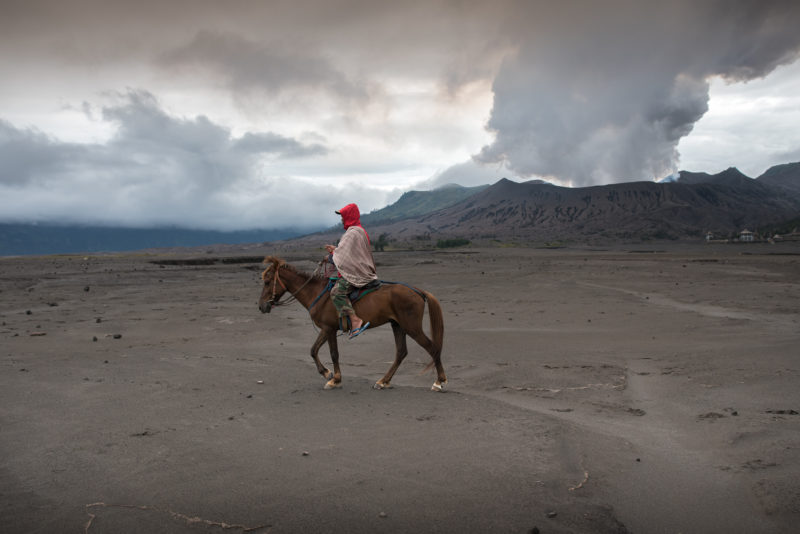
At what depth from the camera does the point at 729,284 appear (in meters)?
24.4

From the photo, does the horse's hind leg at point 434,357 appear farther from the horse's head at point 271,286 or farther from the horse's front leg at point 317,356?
the horse's head at point 271,286

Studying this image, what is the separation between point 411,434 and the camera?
20.5 ft

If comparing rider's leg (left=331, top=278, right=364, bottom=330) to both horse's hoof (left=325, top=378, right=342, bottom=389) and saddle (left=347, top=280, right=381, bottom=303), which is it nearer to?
saddle (left=347, top=280, right=381, bottom=303)

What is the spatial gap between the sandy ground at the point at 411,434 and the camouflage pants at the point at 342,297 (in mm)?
1421

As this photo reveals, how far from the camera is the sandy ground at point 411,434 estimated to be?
174 inches

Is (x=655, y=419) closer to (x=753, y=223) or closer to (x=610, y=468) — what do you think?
(x=610, y=468)

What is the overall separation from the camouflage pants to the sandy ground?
4.66 ft

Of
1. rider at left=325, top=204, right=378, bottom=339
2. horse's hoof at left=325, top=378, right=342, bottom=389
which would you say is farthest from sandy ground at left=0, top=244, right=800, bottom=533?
rider at left=325, top=204, right=378, bottom=339

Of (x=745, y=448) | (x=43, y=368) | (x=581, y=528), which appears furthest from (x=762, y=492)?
(x=43, y=368)

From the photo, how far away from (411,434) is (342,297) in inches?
139

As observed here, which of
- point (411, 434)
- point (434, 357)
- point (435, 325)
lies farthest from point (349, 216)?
point (411, 434)

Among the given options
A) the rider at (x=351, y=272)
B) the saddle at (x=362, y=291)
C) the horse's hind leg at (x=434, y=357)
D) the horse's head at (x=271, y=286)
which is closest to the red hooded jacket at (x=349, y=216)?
the rider at (x=351, y=272)

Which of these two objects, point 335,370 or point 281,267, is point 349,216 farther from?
point 335,370

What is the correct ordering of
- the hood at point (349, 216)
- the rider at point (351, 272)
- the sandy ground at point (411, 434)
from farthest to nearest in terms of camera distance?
1. the hood at point (349, 216)
2. the rider at point (351, 272)
3. the sandy ground at point (411, 434)
